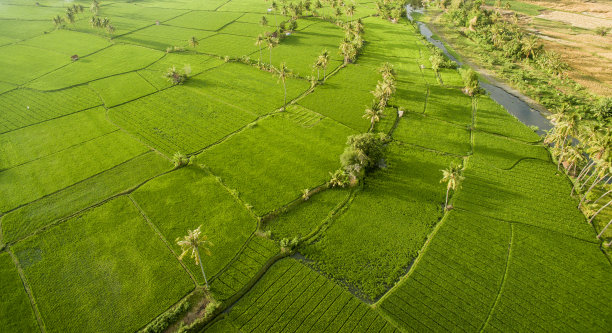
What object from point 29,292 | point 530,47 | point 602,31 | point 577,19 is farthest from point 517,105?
point 577,19

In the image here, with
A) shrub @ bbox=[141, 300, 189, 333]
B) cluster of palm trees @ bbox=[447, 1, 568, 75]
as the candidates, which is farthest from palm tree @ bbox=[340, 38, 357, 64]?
shrub @ bbox=[141, 300, 189, 333]

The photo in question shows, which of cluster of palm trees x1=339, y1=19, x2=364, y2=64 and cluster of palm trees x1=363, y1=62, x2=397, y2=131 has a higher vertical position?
cluster of palm trees x1=339, y1=19, x2=364, y2=64

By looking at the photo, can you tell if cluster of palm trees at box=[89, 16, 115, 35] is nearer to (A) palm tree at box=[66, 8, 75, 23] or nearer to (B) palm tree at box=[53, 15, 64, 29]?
(A) palm tree at box=[66, 8, 75, 23]

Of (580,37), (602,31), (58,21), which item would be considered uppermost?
(602,31)

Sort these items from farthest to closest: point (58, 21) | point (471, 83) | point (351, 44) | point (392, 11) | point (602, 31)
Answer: point (392, 11), point (58, 21), point (602, 31), point (351, 44), point (471, 83)

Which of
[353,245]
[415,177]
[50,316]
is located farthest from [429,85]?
[50,316]

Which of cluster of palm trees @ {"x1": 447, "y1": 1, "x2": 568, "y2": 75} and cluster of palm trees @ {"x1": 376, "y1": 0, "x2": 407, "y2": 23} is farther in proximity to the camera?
cluster of palm trees @ {"x1": 376, "y1": 0, "x2": 407, "y2": 23}

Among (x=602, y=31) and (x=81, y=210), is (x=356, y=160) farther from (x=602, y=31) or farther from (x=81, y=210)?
(x=602, y=31)

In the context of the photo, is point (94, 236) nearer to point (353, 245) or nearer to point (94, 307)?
point (94, 307)
